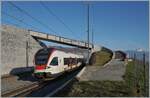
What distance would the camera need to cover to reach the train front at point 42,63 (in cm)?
2670

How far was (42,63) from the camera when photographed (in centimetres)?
2695

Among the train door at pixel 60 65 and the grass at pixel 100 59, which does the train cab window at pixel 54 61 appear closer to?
the train door at pixel 60 65

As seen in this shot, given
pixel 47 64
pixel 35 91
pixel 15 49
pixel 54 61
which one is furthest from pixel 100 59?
pixel 35 91

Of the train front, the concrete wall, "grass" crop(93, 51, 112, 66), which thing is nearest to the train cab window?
the train front

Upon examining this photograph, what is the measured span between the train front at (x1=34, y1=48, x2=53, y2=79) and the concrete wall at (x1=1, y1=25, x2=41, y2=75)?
8.71m

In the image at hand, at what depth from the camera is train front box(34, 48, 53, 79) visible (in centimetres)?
2670

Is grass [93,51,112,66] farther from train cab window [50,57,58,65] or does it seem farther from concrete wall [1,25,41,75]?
train cab window [50,57,58,65]

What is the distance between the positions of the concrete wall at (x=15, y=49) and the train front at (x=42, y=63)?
28.6 ft

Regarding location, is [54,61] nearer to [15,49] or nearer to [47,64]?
[47,64]

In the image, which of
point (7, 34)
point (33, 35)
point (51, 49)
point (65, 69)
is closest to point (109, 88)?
point (51, 49)

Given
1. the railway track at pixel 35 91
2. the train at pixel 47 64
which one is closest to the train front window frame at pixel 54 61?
the train at pixel 47 64

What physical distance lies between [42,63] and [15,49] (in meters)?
13.1

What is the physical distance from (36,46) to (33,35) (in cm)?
231

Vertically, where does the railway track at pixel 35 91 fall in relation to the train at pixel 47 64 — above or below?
below
